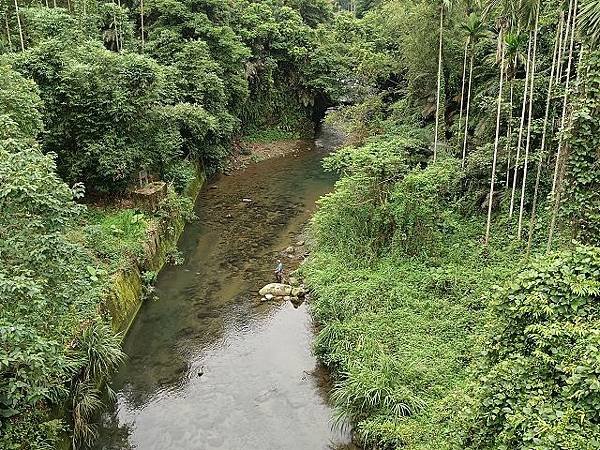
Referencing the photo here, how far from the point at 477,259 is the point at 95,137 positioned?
18199 millimetres

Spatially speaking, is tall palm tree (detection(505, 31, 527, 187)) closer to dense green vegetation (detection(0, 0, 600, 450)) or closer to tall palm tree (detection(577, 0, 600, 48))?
dense green vegetation (detection(0, 0, 600, 450))

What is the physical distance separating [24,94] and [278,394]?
13322 millimetres

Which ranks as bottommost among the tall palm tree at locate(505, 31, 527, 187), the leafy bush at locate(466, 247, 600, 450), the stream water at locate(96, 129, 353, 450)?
the stream water at locate(96, 129, 353, 450)

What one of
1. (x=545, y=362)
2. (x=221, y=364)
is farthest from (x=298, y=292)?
(x=545, y=362)

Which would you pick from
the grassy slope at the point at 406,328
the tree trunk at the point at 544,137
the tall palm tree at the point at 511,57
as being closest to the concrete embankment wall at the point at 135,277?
the grassy slope at the point at 406,328

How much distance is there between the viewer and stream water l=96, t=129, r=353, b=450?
15.4m

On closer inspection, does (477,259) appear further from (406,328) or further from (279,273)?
(279,273)

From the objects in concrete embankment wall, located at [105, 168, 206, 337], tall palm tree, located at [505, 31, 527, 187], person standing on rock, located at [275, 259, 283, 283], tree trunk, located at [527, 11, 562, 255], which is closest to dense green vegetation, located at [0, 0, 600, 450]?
tall palm tree, located at [505, 31, 527, 187]

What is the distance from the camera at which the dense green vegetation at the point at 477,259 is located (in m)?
9.14

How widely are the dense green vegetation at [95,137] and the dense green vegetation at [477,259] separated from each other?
7771mm

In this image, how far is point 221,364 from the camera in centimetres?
1870

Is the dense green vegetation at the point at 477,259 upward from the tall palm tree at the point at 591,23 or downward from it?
downward

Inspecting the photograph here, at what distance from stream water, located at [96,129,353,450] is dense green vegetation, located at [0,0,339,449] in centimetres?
153

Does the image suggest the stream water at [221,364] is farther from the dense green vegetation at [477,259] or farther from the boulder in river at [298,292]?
the dense green vegetation at [477,259]
